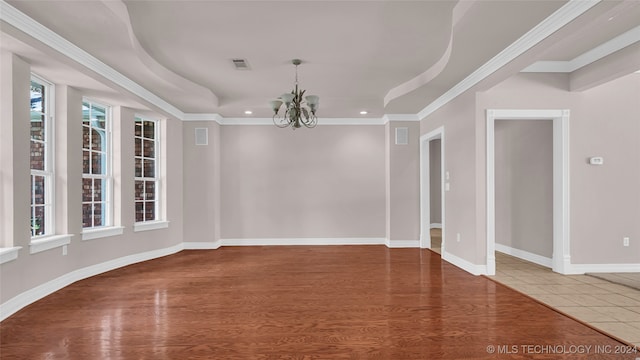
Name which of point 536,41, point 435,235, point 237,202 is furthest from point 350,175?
point 536,41

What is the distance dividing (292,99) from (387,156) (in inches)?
132

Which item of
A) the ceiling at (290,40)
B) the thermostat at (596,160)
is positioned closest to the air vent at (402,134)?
the ceiling at (290,40)

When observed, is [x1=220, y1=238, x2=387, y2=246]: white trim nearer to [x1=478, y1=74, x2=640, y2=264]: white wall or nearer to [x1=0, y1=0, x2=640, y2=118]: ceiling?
[x1=0, y1=0, x2=640, y2=118]: ceiling

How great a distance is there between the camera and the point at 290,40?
12.6 feet

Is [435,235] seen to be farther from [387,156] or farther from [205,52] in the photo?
[205,52]

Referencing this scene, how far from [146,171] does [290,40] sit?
3.86 meters

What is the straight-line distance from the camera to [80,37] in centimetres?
346

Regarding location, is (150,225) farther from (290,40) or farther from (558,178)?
(558,178)

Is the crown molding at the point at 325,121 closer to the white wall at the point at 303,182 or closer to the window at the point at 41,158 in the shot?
the white wall at the point at 303,182

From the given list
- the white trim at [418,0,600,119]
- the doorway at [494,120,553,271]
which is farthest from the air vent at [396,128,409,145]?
the white trim at [418,0,600,119]

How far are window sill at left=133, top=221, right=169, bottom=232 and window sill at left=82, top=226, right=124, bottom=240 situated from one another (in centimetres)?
33

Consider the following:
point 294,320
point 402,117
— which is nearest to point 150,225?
point 294,320

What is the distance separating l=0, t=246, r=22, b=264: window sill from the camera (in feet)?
10.0

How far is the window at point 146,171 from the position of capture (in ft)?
19.5
